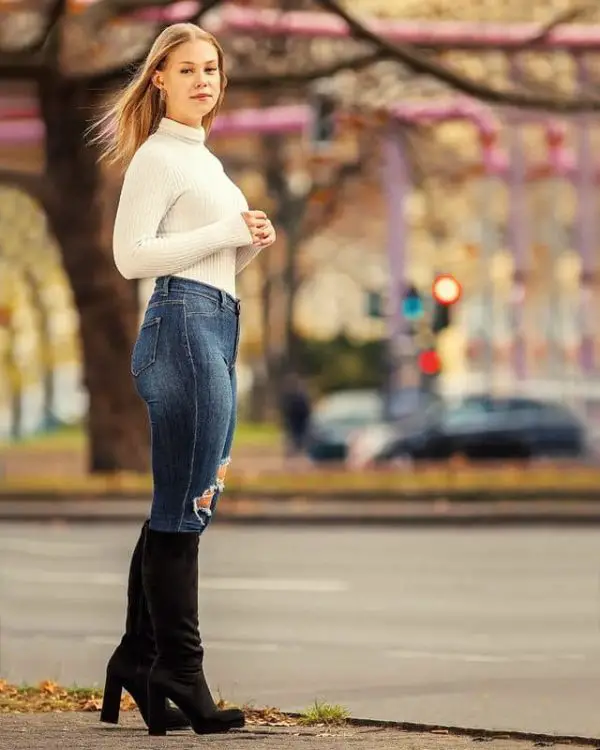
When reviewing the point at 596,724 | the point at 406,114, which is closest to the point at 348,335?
the point at 406,114

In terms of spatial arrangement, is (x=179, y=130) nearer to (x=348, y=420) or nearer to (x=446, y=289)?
(x=446, y=289)

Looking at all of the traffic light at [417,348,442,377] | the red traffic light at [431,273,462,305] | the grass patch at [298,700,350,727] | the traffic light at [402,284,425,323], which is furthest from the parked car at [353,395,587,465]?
the grass patch at [298,700,350,727]

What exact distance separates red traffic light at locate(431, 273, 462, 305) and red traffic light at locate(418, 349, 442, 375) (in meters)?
1.08

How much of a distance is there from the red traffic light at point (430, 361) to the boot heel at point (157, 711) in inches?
966

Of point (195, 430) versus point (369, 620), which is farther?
point (369, 620)

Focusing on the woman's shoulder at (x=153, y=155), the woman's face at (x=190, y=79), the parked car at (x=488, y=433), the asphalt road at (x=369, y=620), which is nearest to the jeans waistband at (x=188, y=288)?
the woman's shoulder at (x=153, y=155)

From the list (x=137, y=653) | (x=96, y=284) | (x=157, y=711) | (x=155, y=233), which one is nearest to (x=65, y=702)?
(x=137, y=653)

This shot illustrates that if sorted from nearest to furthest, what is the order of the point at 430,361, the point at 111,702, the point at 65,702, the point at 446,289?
the point at 111,702 < the point at 65,702 < the point at 446,289 < the point at 430,361

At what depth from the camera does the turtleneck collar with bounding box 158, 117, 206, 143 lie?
6.38 m

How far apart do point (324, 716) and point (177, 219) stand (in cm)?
162

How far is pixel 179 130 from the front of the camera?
638 centimetres

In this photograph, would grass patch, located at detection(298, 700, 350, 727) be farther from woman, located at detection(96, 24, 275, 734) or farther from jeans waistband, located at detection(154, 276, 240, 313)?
jeans waistband, located at detection(154, 276, 240, 313)

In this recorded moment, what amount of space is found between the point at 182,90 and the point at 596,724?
8.82ft

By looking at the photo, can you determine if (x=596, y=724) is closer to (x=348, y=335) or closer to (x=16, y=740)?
(x=16, y=740)
